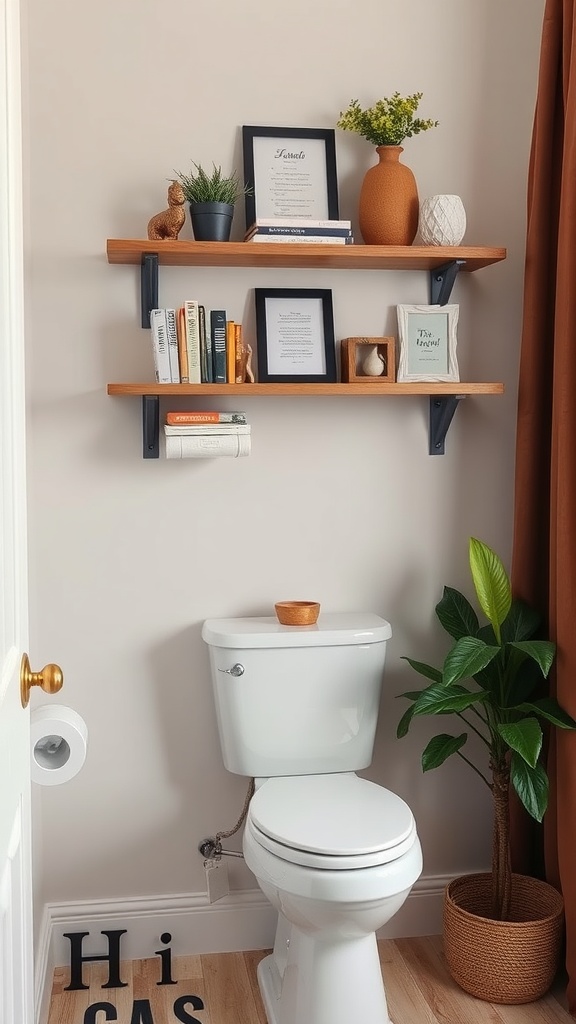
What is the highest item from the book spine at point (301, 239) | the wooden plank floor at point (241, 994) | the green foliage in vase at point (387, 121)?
the green foliage in vase at point (387, 121)

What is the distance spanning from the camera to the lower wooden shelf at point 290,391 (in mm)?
2205

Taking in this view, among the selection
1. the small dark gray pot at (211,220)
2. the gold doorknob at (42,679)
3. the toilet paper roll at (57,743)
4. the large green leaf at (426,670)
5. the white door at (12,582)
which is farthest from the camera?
the large green leaf at (426,670)

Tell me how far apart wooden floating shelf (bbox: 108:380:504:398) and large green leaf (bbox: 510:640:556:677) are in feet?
2.01

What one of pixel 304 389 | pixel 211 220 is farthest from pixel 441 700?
pixel 211 220

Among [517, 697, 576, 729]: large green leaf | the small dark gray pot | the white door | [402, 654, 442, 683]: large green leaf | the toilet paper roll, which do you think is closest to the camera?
the white door

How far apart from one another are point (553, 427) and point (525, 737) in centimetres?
71

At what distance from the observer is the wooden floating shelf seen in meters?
2.20

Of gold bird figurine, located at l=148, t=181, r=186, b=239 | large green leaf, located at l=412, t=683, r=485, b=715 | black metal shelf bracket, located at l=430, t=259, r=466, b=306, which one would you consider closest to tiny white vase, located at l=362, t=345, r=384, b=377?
black metal shelf bracket, located at l=430, t=259, r=466, b=306

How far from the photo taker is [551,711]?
7.15ft

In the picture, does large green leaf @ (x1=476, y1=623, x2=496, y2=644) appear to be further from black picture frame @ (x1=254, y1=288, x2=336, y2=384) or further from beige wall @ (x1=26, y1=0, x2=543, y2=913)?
black picture frame @ (x1=254, y1=288, x2=336, y2=384)

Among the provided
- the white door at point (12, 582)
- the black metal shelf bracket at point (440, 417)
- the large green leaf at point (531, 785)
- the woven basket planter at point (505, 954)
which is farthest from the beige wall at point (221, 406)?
the white door at point (12, 582)

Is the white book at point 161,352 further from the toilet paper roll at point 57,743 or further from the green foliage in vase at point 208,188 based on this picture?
the toilet paper roll at point 57,743

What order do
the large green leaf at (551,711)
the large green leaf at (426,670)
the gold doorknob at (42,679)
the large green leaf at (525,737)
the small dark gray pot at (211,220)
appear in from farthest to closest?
the large green leaf at (426,670) < the small dark gray pot at (211,220) < the large green leaf at (551,711) < the large green leaf at (525,737) < the gold doorknob at (42,679)

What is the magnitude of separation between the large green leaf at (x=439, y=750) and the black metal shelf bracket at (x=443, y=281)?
1.07 m
